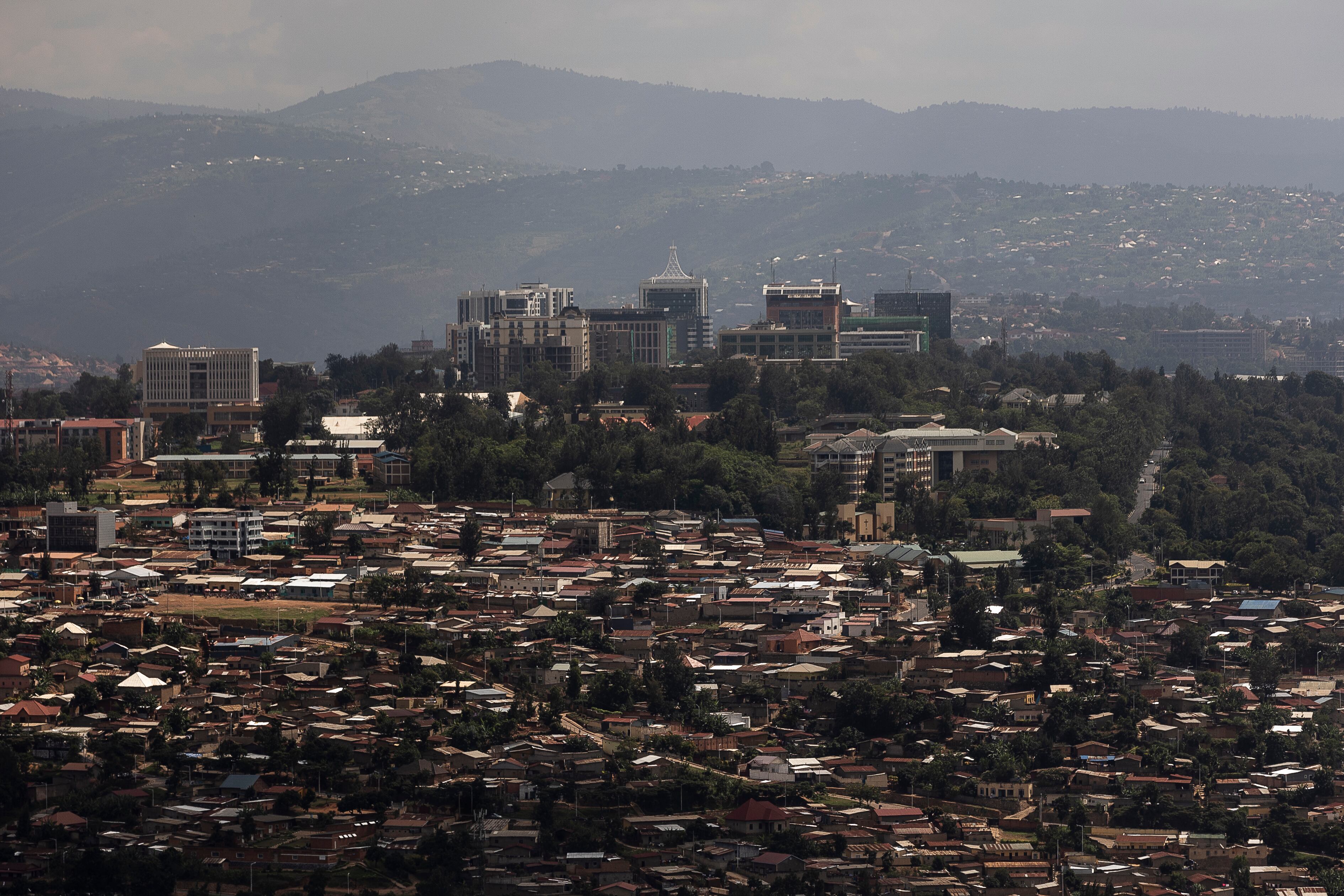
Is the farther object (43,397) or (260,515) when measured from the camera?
(43,397)

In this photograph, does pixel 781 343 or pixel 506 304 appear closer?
pixel 781 343

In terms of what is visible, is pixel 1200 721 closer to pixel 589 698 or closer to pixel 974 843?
pixel 974 843

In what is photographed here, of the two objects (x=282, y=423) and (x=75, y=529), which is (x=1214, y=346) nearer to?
(x=282, y=423)

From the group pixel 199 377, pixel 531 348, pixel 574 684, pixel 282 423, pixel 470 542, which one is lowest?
pixel 574 684

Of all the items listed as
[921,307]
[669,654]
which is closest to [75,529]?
[669,654]

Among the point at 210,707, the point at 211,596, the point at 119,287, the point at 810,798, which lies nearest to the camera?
the point at 810,798

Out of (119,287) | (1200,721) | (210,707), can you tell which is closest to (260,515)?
(210,707)
